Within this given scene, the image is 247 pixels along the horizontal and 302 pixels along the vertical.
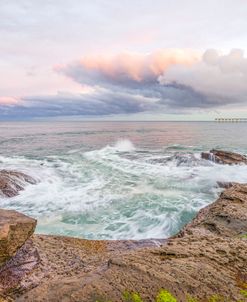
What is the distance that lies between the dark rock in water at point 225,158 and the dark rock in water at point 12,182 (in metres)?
18.7

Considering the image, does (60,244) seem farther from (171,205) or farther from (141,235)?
(171,205)

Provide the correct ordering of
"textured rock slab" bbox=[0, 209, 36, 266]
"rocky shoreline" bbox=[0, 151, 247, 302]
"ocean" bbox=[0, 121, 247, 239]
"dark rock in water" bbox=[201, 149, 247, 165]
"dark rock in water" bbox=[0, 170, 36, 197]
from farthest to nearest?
"dark rock in water" bbox=[201, 149, 247, 165] → "dark rock in water" bbox=[0, 170, 36, 197] → "ocean" bbox=[0, 121, 247, 239] → "textured rock slab" bbox=[0, 209, 36, 266] → "rocky shoreline" bbox=[0, 151, 247, 302]

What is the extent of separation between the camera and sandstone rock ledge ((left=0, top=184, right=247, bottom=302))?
14.0 feet

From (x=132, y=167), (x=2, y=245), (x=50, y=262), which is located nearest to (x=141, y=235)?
(x=50, y=262)

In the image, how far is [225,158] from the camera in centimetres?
3097

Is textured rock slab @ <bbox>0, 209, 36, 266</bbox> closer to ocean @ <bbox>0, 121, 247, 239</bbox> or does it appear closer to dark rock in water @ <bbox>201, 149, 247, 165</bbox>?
ocean @ <bbox>0, 121, 247, 239</bbox>

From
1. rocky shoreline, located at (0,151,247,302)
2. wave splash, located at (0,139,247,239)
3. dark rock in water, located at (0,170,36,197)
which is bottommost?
wave splash, located at (0,139,247,239)

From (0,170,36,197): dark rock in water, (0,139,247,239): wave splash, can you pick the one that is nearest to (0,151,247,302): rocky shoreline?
(0,139,247,239): wave splash

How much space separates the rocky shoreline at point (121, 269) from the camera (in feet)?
14.0

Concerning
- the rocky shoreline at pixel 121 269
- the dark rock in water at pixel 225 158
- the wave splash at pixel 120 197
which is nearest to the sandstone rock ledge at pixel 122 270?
the rocky shoreline at pixel 121 269

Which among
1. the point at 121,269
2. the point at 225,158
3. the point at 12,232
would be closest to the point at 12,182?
the point at 12,232

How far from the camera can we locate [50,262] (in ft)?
20.7

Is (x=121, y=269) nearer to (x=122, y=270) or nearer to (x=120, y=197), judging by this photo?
(x=122, y=270)

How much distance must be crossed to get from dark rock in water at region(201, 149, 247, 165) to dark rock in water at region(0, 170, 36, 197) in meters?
18.7
